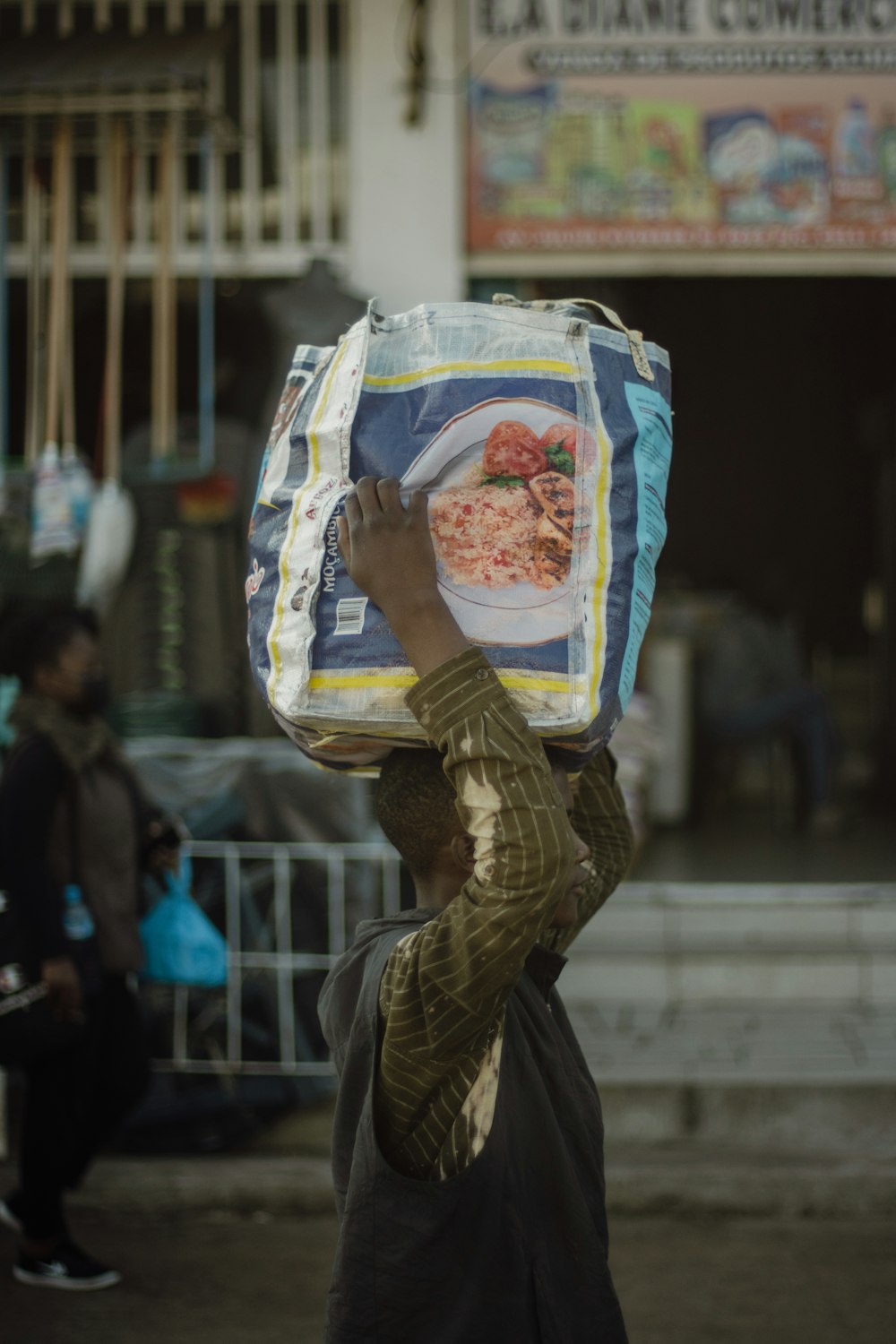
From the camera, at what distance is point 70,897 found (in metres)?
4.31

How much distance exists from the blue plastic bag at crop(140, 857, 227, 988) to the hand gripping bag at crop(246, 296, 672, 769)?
8.84 feet

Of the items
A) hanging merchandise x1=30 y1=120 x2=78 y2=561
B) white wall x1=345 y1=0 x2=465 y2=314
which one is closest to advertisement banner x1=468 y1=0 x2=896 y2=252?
white wall x1=345 y1=0 x2=465 y2=314

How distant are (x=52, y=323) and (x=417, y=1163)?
458 cm

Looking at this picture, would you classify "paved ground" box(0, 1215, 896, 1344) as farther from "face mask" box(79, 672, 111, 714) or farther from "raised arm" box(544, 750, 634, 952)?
"raised arm" box(544, 750, 634, 952)

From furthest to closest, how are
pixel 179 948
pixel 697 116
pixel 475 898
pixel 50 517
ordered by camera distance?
1. pixel 697 116
2. pixel 50 517
3. pixel 179 948
4. pixel 475 898

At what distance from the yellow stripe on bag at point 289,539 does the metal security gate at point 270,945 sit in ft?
10.8

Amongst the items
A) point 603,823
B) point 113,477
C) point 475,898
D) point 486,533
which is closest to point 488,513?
point 486,533

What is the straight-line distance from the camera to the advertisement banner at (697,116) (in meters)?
5.53

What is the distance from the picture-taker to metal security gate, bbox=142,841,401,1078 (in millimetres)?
5137

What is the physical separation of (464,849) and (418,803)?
0.08m

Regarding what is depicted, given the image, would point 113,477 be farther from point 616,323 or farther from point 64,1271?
point 616,323

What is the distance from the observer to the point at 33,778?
4.20 m

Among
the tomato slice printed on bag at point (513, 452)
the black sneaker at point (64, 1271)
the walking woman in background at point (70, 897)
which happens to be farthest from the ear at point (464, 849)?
the black sneaker at point (64, 1271)

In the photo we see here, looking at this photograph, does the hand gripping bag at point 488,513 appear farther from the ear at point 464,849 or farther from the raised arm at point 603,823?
the raised arm at point 603,823
